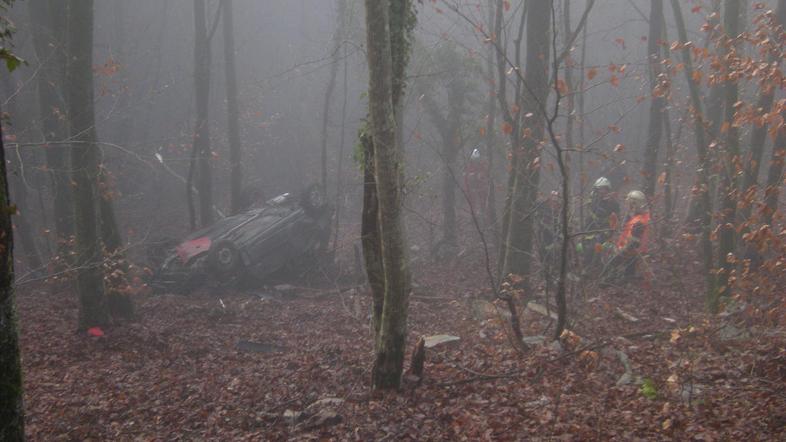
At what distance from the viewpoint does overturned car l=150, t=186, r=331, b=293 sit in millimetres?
12734

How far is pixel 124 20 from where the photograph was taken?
94.1ft

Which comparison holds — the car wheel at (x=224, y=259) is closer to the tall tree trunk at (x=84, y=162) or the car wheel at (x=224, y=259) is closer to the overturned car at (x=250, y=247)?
the overturned car at (x=250, y=247)

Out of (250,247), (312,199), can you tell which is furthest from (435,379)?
(312,199)

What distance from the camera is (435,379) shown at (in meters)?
6.88

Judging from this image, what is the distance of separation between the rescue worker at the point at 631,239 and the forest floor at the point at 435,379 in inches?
20.4

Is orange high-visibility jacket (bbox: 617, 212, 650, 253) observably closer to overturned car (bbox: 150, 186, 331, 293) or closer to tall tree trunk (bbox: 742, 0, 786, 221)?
tall tree trunk (bbox: 742, 0, 786, 221)

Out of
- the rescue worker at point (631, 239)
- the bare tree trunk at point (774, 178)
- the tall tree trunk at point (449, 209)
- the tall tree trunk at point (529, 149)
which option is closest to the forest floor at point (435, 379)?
the rescue worker at point (631, 239)

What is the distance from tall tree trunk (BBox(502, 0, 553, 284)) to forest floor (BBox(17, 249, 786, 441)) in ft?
4.16

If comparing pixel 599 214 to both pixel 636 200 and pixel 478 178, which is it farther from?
pixel 478 178

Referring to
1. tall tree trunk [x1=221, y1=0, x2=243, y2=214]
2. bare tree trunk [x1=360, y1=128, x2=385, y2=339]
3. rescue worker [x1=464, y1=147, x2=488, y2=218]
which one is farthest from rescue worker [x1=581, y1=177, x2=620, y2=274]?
tall tree trunk [x1=221, y1=0, x2=243, y2=214]

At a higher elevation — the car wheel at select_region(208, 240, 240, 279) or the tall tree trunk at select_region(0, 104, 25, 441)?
the tall tree trunk at select_region(0, 104, 25, 441)

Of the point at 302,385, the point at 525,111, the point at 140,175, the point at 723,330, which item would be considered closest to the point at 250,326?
the point at 302,385

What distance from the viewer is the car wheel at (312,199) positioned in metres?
14.6

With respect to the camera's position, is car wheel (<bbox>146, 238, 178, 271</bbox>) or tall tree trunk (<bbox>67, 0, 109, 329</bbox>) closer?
tall tree trunk (<bbox>67, 0, 109, 329</bbox>)
